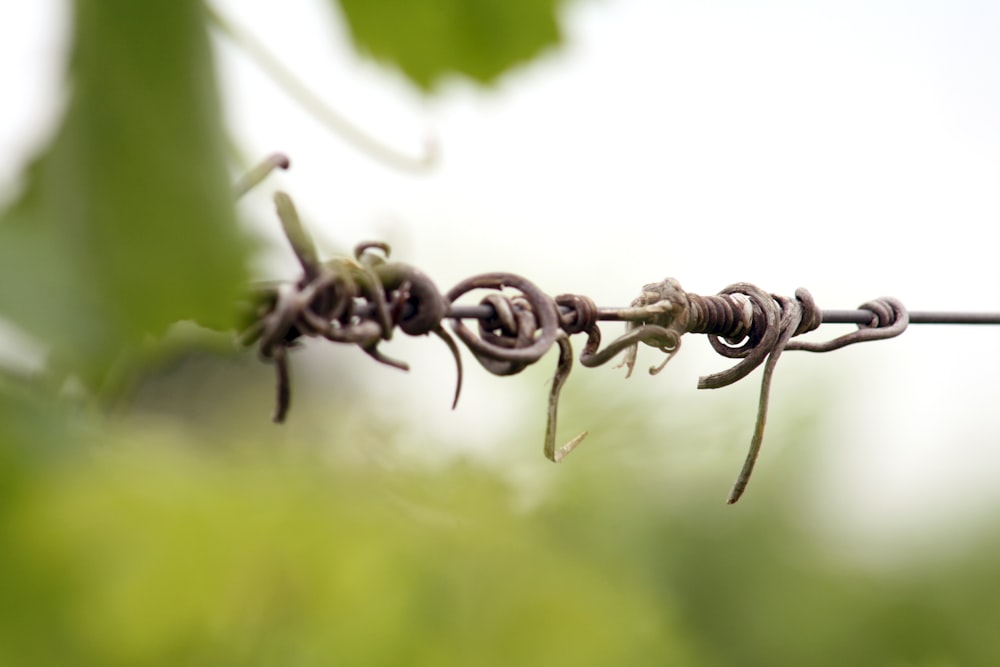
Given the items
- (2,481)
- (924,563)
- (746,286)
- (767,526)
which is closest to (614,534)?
(767,526)

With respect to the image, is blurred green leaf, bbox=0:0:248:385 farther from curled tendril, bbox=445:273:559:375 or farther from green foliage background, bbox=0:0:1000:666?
curled tendril, bbox=445:273:559:375

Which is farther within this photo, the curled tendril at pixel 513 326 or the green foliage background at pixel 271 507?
the curled tendril at pixel 513 326

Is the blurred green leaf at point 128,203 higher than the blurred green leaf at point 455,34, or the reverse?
the blurred green leaf at point 455,34

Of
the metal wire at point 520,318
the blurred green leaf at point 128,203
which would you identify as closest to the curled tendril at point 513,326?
the metal wire at point 520,318

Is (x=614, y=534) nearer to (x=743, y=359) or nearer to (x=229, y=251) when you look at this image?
(x=743, y=359)

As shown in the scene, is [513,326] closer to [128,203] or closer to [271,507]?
[128,203]

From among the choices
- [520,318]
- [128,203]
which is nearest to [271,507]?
[520,318]

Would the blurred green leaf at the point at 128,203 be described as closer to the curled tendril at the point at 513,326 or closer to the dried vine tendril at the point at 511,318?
the dried vine tendril at the point at 511,318
